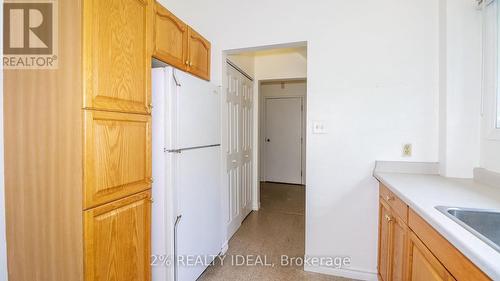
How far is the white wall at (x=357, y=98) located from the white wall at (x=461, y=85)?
0.11m

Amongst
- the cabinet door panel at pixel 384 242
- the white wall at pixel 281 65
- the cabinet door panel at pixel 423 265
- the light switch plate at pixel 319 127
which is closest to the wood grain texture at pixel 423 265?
the cabinet door panel at pixel 423 265

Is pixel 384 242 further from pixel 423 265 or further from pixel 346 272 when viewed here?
pixel 423 265

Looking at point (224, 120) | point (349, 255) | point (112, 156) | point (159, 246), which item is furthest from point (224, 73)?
point (349, 255)

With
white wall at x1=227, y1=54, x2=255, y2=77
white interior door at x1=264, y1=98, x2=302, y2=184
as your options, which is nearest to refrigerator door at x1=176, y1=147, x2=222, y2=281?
white wall at x1=227, y1=54, x2=255, y2=77

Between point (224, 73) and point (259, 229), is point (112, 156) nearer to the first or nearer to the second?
point (224, 73)

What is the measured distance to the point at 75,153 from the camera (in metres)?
1.06

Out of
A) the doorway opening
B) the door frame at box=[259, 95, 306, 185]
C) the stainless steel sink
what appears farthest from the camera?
the door frame at box=[259, 95, 306, 185]

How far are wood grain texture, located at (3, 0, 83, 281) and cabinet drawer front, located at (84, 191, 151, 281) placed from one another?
47 mm

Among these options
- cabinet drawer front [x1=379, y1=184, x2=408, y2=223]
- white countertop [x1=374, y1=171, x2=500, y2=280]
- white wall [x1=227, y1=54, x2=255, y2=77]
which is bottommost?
cabinet drawer front [x1=379, y1=184, x2=408, y2=223]

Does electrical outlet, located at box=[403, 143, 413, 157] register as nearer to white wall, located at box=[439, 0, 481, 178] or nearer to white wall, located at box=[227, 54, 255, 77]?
white wall, located at box=[439, 0, 481, 178]

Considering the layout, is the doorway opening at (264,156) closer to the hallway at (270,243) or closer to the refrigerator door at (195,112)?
the hallway at (270,243)

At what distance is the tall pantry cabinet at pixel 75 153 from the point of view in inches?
41.6

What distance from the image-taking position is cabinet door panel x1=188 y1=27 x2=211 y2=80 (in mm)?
1953

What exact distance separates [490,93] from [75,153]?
97.9 inches
